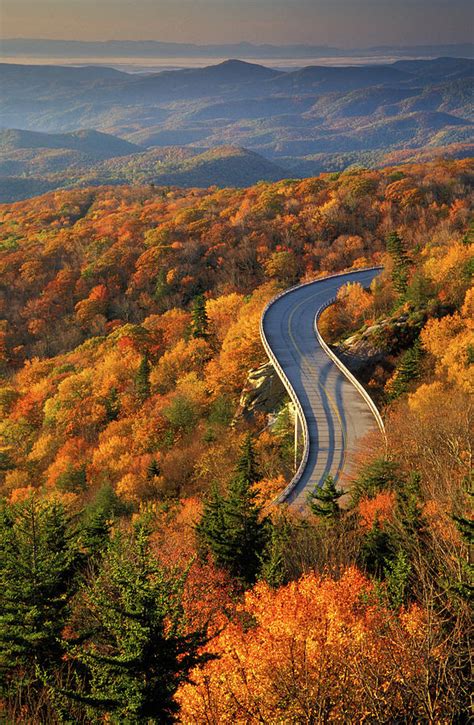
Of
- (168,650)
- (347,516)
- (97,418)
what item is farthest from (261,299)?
(168,650)

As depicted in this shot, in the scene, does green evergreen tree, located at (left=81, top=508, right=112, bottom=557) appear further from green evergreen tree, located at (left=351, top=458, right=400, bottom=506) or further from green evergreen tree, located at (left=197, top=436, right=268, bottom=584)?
green evergreen tree, located at (left=351, top=458, right=400, bottom=506)

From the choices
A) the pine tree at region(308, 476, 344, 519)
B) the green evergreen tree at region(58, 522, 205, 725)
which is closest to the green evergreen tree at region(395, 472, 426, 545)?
the pine tree at region(308, 476, 344, 519)

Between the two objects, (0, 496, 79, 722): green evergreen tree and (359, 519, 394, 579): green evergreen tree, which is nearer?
(0, 496, 79, 722): green evergreen tree

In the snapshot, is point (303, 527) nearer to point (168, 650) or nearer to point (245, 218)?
point (168, 650)

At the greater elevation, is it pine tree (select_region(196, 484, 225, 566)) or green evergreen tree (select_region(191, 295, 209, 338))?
pine tree (select_region(196, 484, 225, 566))

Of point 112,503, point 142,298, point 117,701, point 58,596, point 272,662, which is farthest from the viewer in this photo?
point 142,298
